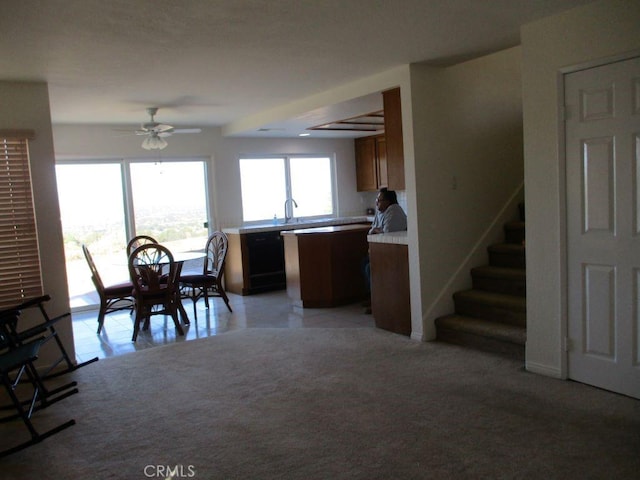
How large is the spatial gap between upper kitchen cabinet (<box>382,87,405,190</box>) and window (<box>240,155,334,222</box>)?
3597 mm

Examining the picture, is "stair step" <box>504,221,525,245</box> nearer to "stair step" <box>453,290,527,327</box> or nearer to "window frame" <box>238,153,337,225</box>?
"stair step" <box>453,290,527,327</box>

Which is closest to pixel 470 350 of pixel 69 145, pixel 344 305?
pixel 344 305

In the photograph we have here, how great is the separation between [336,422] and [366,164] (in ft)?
19.7

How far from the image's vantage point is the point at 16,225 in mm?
4148

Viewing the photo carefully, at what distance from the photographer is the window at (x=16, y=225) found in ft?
13.4

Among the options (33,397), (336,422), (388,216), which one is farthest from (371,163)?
(33,397)

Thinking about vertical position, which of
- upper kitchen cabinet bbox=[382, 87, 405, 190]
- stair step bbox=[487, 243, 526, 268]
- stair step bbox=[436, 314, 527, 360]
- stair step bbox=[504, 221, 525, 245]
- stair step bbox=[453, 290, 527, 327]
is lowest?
stair step bbox=[436, 314, 527, 360]

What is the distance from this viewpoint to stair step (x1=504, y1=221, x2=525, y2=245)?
474cm

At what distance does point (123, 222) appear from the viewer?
6.93 m

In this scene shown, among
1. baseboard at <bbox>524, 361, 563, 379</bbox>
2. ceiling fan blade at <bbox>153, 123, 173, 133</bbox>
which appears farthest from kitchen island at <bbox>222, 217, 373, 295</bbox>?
baseboard at <bbox>524, 361, 563, 379</bbox>

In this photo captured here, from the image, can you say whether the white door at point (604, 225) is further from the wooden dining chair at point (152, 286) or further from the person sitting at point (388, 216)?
the wooden dining chair at point (152, 286)

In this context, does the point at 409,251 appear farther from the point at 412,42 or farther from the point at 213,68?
the point at 213,68

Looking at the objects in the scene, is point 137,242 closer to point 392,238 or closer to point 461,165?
point 392,238

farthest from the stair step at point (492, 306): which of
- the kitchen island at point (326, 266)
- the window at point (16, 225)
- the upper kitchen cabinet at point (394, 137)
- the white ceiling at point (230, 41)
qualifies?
the window at point (16, 225)
